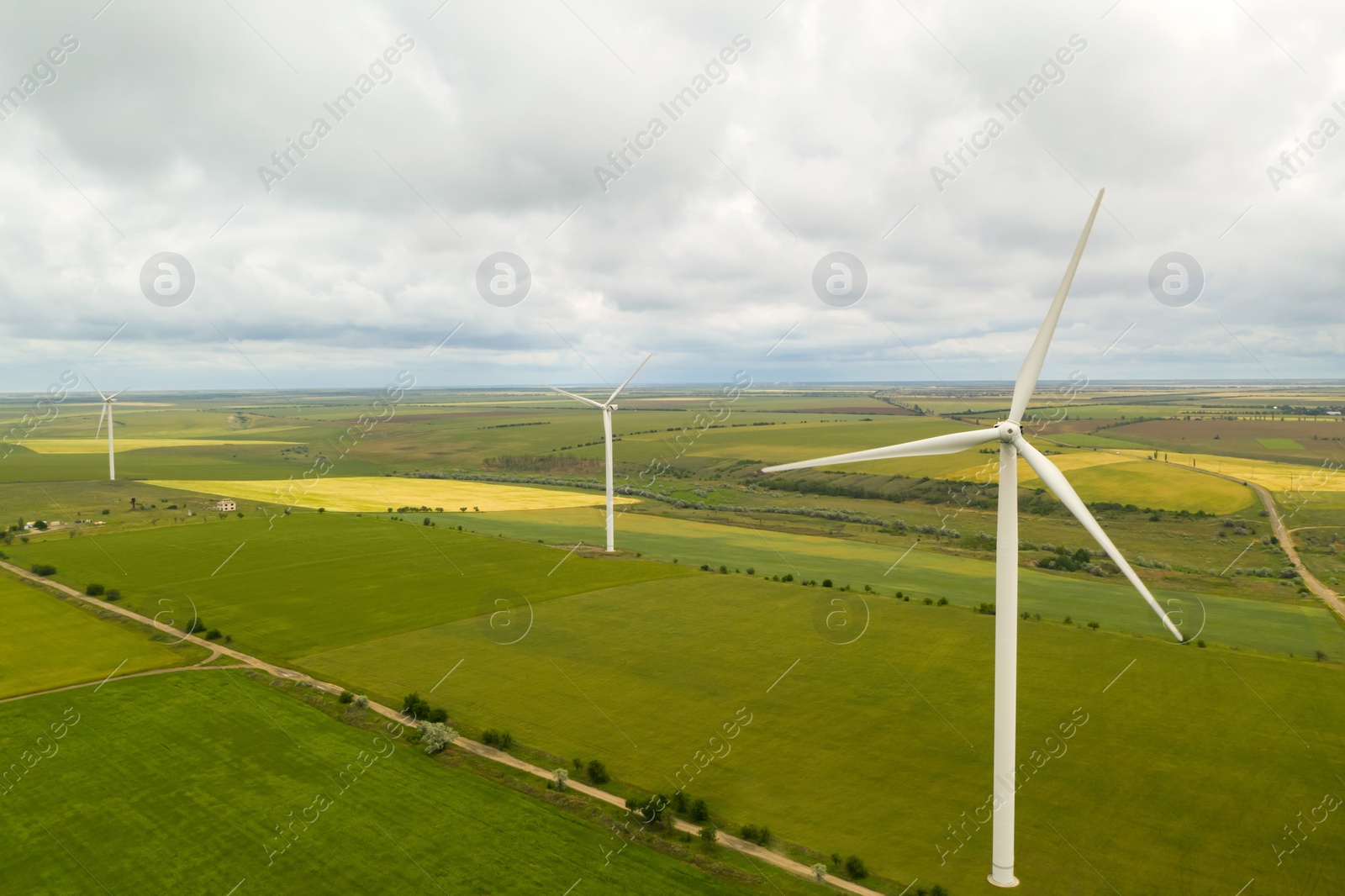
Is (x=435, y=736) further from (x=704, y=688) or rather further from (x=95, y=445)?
(x=95, y=445)

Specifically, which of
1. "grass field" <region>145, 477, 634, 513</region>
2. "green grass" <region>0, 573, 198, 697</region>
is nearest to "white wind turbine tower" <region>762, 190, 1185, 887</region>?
"green grass" <region>0, 573, 198, 697</region>

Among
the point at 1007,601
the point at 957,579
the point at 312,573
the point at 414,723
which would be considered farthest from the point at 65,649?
the point at 957,579

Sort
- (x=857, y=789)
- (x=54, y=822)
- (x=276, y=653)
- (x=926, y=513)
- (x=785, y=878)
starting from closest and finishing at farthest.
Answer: (x=785, y=878), (x=54, y=822), (x=857, y=789), (x=276, y=653), (x=926, y=513)

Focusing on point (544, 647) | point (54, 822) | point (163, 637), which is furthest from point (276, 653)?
point (54, 822)

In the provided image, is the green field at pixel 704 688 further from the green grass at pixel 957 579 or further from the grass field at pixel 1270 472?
the grass field at pixel 1270 472

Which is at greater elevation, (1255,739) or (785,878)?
(1255,739)

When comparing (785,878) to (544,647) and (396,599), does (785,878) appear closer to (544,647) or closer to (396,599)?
(544,647)
